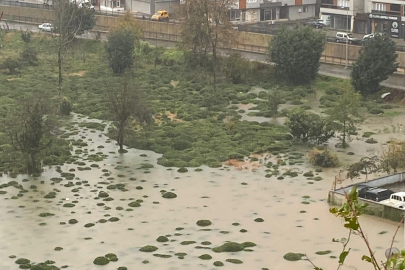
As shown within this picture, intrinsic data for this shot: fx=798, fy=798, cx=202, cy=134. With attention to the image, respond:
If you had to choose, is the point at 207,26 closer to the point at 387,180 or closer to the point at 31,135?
the point at 31,135

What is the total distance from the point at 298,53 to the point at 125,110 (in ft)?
55.9

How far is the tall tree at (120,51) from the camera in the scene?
54688 mm

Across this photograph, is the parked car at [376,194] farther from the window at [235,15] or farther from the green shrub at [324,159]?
the window at [235,15]

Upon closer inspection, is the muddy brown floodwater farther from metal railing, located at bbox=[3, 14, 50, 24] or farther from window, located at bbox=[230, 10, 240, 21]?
metal railing, located at bbox=[3, 14, 50, 24]

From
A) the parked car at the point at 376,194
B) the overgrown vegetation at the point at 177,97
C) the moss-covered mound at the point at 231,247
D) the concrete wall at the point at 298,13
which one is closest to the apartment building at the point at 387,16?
the concrete wall at the point at 298,13

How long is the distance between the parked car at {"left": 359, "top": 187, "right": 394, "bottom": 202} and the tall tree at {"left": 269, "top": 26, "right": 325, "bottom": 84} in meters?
21.7

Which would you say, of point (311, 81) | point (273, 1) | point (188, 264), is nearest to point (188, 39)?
point (311, 81)

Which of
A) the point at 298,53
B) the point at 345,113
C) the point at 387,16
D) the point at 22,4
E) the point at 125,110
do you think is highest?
the point at 22,4

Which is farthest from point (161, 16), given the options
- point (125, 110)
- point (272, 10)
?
point (125, 110)

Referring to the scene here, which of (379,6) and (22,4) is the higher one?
(22,4)

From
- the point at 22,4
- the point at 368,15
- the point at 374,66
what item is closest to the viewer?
the point at 374,66

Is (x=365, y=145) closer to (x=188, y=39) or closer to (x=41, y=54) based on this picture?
(x=188, y=39)

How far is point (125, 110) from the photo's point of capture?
37625 mm

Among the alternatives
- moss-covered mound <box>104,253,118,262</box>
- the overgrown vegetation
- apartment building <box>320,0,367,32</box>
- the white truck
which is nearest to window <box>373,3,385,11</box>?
apartment building <box>320,0,367,32</box>
